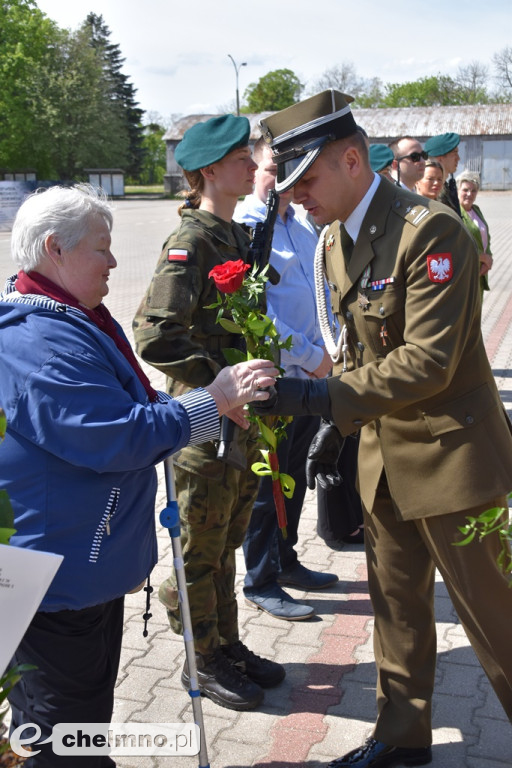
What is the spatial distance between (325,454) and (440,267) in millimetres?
864

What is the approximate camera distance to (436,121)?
5359 centimetres

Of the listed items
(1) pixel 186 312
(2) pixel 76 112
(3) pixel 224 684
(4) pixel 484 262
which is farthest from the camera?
(2) pixel 76 112

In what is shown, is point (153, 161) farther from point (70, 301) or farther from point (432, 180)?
point (70, 301)

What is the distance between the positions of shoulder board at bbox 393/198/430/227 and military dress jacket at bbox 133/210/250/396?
0.86m

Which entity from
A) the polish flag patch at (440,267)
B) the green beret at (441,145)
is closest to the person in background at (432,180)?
the green beret at (441,145)

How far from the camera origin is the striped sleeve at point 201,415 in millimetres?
2477

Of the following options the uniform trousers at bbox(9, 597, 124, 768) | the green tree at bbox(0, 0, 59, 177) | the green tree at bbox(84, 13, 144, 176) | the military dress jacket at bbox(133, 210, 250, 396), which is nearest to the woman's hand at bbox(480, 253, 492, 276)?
the military dress jacket at bbox(133, 210, 250, 396)

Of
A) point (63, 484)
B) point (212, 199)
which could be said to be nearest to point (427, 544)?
point (63, 484)

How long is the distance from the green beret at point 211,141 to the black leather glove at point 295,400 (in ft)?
4.21

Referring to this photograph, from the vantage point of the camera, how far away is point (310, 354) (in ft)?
13.8

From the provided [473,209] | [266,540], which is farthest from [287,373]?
[473,209]

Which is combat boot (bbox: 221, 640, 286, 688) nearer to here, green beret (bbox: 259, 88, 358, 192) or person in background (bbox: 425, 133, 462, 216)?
green beret (bbox: 259, 88, 358, 192)

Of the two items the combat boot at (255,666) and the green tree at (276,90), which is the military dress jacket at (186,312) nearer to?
the combat boot at (255,666)

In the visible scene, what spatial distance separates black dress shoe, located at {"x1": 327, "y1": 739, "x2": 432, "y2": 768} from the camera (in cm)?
295
